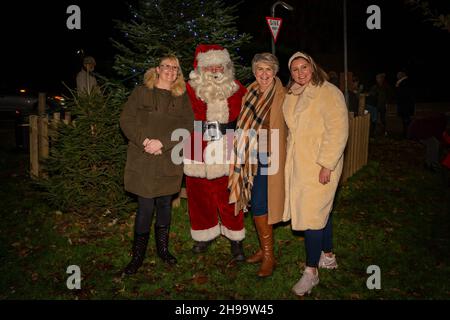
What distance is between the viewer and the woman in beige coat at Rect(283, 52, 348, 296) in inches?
160

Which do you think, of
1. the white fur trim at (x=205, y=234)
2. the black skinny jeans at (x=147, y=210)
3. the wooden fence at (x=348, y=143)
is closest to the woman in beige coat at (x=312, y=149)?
the white fur trim at (x=205, y=234)

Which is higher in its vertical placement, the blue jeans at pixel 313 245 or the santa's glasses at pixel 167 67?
the santa's glasses at pixel 167 67

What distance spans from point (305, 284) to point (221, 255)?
4.16 feet

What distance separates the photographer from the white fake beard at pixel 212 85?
478 cm

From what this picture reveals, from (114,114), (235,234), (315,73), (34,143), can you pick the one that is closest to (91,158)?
(114,114)

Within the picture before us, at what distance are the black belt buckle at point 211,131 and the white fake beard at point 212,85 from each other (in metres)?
0.24

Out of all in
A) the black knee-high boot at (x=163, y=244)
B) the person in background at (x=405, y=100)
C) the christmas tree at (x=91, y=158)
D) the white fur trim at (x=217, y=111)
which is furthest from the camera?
the person in background at (x=405, y=100)

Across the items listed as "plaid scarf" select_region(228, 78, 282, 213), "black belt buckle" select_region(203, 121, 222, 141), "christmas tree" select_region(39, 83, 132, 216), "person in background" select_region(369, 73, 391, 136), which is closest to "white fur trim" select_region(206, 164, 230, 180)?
"plaid scarf" select_region(228, 78, 282, 213)

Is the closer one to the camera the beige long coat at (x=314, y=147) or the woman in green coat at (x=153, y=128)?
the beige long coat at (x=314, y=147)

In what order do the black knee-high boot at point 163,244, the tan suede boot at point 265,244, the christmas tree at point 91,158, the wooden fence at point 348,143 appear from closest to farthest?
the tan suede boot at point 265,244 < the black knee-high boot at point 163,244 < the christmas tree at point 91,158 < the wooden fence at point 348,143

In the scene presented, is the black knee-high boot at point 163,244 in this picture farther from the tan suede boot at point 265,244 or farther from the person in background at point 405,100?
the person in background at point 405,100

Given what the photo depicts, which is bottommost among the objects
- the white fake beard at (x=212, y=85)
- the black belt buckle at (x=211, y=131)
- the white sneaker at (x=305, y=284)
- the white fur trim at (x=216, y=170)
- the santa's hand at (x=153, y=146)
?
the white sneaker at (x=305, y=284)

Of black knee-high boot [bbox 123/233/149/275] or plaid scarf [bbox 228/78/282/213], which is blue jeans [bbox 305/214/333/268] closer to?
plaid scarf [bbox 228/78/282/213]

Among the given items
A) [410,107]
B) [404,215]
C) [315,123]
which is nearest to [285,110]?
[315,123]
